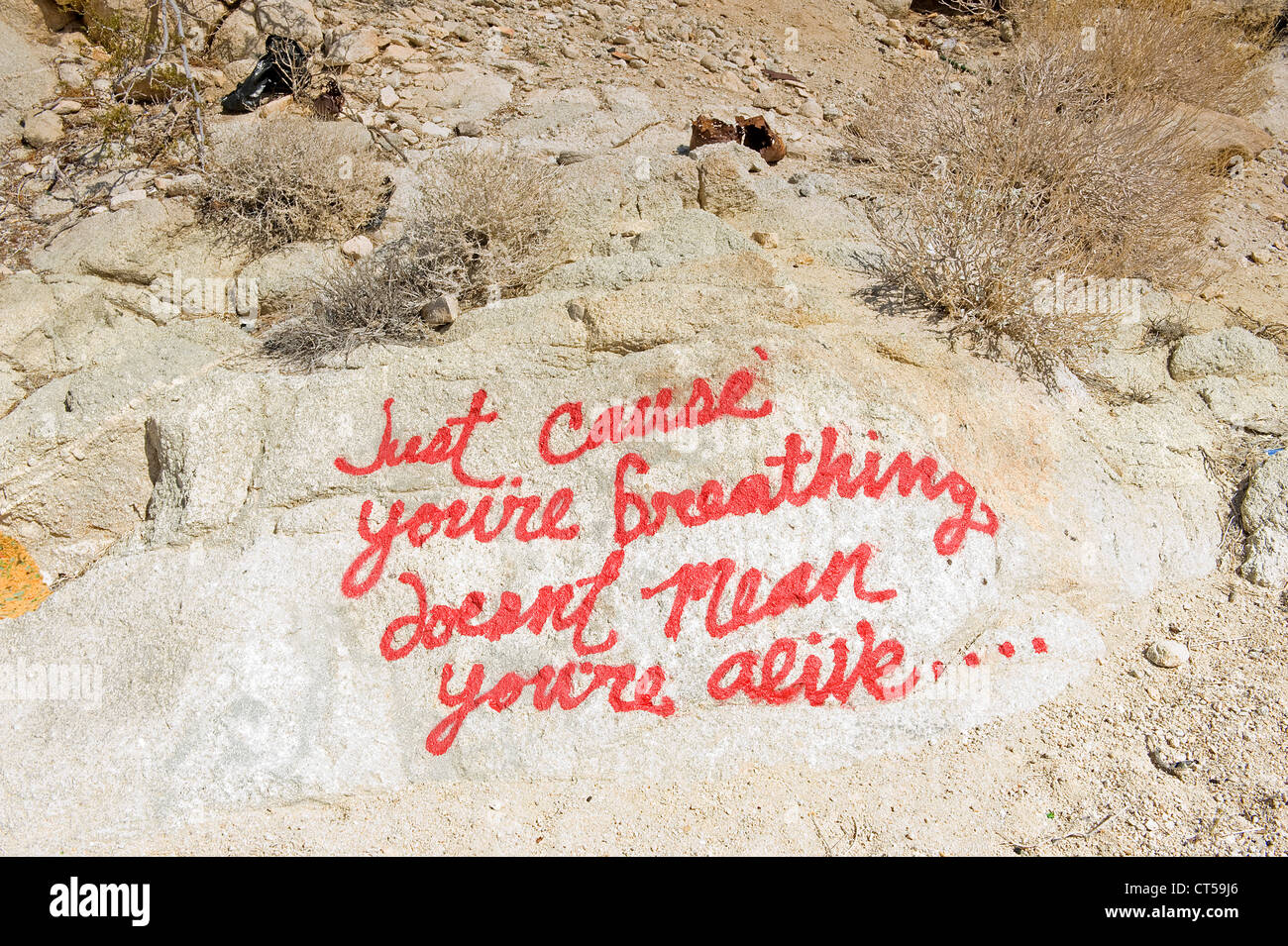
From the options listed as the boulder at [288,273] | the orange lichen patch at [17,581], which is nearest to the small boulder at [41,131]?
the boulder at [288,273]

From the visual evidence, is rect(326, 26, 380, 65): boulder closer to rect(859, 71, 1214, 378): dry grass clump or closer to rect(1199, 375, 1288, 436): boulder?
rect(859, 71, 1214, 378): dry grass clump

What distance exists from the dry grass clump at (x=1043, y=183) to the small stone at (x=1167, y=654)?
3.45ft

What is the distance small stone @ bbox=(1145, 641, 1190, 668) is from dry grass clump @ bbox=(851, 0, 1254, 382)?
3.45 feet

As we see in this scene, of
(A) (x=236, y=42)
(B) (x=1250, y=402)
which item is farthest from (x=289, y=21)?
(B) (x=1250, y=402)

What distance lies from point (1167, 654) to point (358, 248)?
12.6 feet

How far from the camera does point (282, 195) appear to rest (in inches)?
168

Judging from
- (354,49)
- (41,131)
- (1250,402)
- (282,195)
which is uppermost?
(354,49)

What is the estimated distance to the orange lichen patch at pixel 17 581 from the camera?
3139 millimetres

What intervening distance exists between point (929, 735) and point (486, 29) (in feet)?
18.7

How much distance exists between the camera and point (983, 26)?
22.7ft

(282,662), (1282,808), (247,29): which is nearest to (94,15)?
(247,29)

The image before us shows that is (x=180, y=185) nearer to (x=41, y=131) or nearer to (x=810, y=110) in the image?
(x=41, y=131)

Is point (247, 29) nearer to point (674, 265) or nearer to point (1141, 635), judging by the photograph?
point (674, 265)

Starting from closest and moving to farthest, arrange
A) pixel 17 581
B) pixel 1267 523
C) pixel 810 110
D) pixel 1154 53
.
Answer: pixel 1267 523, pixel 17 581, pixel 1154 53, pixel 810 110
